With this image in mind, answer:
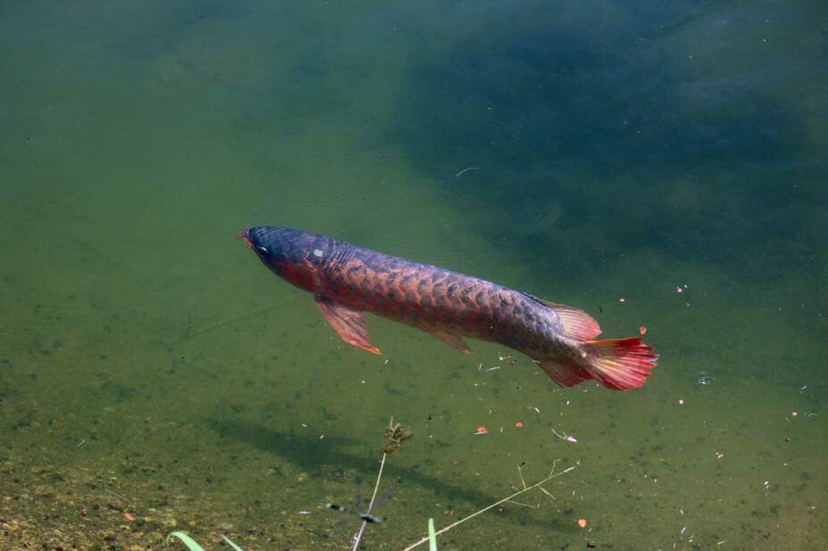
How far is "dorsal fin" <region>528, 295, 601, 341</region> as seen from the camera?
345 centimetres

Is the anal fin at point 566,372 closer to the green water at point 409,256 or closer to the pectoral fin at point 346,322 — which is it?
the green water at point 409,256

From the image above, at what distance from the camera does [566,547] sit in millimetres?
3338

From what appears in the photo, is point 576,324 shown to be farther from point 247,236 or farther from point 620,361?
point 247,236

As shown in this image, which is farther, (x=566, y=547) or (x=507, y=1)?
(x=507, y=1)

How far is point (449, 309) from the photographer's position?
11.8 ft

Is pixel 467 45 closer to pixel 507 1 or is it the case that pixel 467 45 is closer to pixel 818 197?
pixel 507 1

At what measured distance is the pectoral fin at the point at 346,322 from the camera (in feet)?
12.7

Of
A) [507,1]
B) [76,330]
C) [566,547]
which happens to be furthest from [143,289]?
[507,1]

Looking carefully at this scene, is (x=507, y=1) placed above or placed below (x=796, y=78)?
above

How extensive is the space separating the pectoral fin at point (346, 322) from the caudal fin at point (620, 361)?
3.81 feet

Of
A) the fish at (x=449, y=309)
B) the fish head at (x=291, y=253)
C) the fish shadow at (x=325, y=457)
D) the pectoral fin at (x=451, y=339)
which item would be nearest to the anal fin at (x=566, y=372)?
the fish at (x=449, y=309)

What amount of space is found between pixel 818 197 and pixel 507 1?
112 inches

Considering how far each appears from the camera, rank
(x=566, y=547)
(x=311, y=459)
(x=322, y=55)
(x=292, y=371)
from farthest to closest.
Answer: (x=322, y=55)
(x=292, y=371)
(x=311, y=459)
(x=566, y=547)

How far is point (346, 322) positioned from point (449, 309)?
651mm
